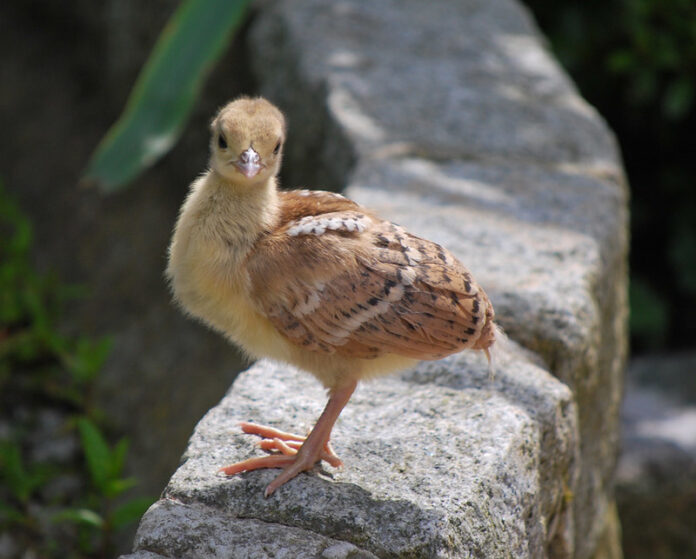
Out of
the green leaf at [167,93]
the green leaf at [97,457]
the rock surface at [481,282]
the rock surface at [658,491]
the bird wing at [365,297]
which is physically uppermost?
the green leaf at [167,93]

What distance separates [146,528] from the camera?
7.47 feet

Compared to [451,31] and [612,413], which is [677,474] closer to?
[612,413]

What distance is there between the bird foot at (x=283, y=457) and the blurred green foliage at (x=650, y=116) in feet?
11.7

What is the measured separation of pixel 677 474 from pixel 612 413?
105 centimetres

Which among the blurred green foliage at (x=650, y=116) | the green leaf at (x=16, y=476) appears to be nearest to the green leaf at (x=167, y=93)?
the green leaf at (x=16, y=476)

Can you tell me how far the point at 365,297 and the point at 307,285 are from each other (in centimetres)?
16

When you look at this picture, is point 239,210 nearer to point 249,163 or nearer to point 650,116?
point 249,163

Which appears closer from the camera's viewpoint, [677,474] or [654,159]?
[677,474]

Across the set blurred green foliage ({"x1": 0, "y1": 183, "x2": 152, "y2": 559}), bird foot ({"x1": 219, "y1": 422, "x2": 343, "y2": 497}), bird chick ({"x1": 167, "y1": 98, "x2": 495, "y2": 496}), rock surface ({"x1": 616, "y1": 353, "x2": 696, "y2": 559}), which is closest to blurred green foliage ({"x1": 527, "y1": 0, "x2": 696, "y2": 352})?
rock surface ({"x1": 616, "y1": 353, "x2": 696, "y2": 559})

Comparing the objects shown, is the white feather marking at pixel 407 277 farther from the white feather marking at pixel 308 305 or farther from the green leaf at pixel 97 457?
the green leaf at pixel 97 457

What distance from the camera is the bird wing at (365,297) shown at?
2465 mm

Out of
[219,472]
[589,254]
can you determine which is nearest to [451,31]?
[589,254]

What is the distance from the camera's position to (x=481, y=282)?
3.25m

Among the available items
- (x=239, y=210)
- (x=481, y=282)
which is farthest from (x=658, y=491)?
(x=239, y=210)
